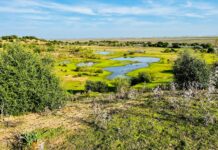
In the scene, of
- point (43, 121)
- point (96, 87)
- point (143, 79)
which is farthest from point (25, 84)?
point (143, 79)

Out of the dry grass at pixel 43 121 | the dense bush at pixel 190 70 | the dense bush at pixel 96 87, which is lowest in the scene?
the dense bush at pixel 96 87

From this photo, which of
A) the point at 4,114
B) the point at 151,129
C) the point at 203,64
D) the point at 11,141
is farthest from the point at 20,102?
the point at 203,64

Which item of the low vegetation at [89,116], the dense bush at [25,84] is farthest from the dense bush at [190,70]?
the dense bush at [25,84]

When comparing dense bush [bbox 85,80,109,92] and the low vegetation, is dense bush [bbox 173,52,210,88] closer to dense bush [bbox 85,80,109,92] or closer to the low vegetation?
the low vegetation

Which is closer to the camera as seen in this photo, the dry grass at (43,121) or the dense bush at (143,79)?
the dry grass at (43,121)

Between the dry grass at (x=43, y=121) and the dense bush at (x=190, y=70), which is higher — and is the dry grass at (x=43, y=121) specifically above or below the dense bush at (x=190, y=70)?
below

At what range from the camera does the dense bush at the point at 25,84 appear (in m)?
16.4

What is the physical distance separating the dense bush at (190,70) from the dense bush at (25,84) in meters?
15.2

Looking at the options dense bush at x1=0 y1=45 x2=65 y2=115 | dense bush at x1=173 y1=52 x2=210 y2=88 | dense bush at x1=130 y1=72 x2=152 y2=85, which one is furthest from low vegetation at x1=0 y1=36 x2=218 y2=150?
dense bush at x1=130 y1=72 x2=152 y2=85

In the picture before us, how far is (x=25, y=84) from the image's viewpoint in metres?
16.8

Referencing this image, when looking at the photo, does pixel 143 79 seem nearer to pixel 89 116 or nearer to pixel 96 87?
pixel 96 87

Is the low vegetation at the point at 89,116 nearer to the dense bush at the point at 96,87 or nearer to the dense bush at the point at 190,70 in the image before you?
the dense bush at the point at 190,70

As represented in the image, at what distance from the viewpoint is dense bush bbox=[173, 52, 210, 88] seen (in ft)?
94.4

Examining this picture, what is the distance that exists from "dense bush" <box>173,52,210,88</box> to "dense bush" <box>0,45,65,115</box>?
1516cm
